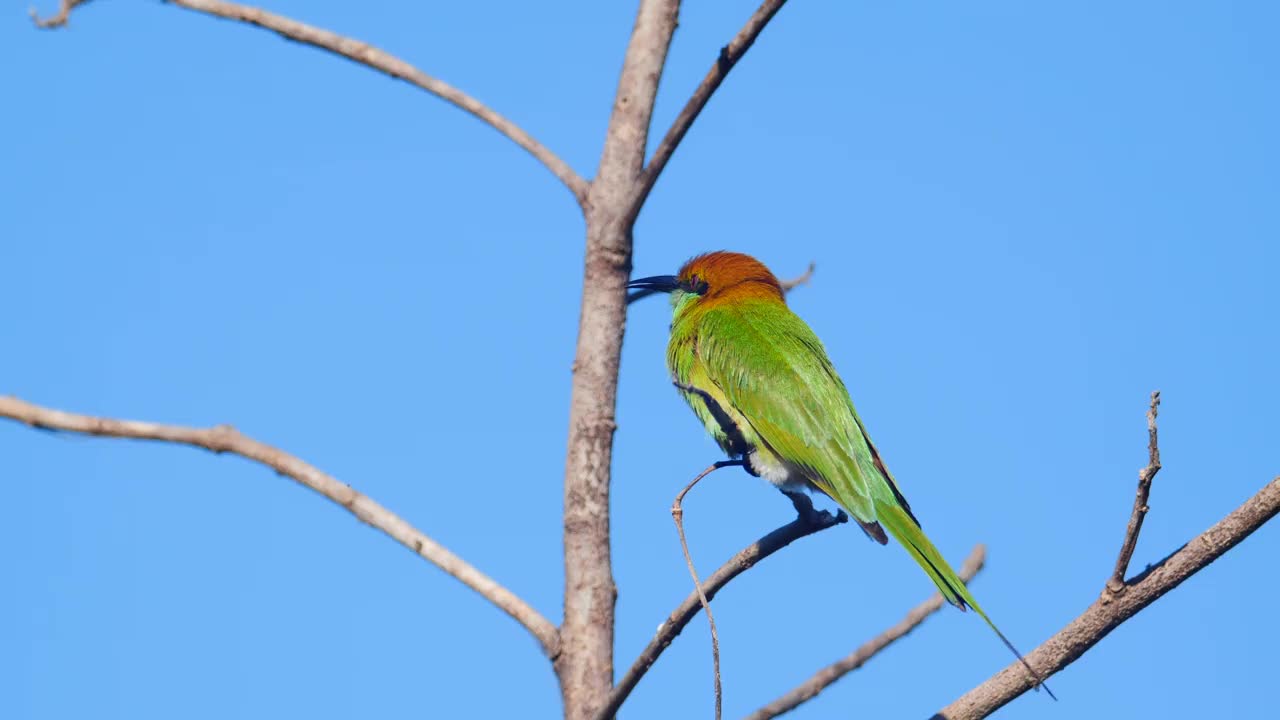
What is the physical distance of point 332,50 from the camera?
7.52ft

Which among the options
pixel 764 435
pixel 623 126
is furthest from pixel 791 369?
pixel 623 126

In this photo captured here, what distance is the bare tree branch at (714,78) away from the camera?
6.74 feet

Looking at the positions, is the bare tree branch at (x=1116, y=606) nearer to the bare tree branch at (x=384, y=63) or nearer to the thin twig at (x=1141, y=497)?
the thin twig at (x=1141, y=497)

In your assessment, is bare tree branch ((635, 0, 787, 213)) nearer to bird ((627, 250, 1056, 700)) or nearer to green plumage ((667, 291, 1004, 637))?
bird ((627, 250, 1056, 700))

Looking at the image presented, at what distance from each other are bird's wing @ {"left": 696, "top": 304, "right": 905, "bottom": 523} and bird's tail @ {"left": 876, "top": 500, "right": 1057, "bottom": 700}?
0.17 feet

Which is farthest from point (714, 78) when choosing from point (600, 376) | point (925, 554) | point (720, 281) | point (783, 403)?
point (720, 281)

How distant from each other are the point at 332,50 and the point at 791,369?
6.79 feet

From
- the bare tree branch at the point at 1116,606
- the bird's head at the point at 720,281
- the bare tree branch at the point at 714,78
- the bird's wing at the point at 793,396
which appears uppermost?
the bird's head at the point at 720,281

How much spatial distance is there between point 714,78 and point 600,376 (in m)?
0.55

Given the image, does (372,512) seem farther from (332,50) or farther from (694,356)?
(694,356)

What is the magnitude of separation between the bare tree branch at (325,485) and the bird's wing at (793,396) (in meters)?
1.43

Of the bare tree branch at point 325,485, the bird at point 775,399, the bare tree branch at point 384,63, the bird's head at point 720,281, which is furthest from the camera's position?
the bird's head at point 720,281

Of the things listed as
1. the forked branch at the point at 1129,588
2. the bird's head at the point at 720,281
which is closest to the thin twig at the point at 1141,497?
the forked branch at the point at 1129,588

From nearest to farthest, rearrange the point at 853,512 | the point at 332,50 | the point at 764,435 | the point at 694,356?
the point at 332,50, the point at 853,512, the point at 764,435, the point at 694,356
